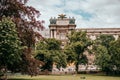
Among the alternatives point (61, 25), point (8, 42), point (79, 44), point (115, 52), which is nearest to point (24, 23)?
point (8, 42)

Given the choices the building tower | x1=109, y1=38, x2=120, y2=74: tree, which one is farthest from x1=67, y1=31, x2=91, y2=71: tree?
the building tower

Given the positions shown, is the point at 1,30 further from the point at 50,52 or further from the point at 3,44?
the point at 50,52

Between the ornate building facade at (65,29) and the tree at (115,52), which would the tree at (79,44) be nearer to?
the tree at (115,52)

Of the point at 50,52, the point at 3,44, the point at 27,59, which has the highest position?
the point at 3,44

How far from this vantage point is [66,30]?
10106 cm

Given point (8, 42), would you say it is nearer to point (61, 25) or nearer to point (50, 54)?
point (50, 54)

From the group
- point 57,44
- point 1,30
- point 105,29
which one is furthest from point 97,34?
point 1,30

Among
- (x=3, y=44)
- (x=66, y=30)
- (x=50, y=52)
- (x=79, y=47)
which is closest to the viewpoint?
(x=3, y=44)

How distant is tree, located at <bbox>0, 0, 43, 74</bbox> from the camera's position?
107 feet

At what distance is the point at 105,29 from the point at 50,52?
37483mm

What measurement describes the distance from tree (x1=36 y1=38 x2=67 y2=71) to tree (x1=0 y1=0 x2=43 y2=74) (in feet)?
107

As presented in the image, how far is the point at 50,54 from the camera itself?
6775 cm

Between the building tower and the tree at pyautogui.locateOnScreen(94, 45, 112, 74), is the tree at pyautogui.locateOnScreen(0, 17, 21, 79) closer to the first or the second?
the tree at pyautogui.locateOnScreen(94, 45, 112, 74)

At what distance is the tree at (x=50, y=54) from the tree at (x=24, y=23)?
32731 millimetres
